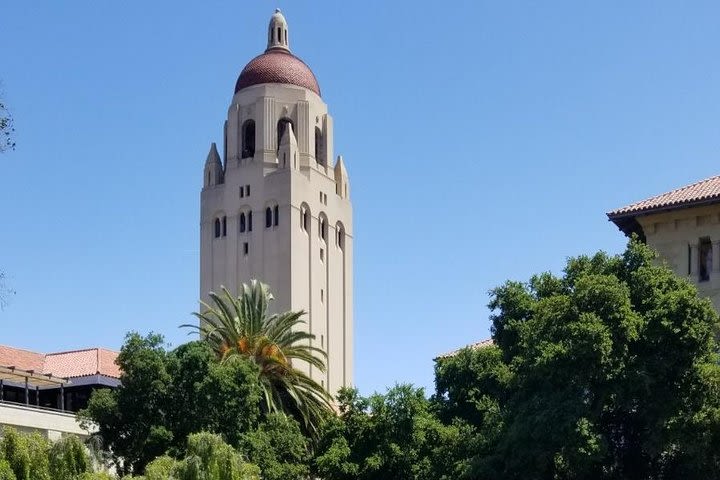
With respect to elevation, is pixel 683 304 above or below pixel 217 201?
below

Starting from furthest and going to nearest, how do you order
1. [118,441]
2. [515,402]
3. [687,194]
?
[118,441] < [687,194] < [515,402]

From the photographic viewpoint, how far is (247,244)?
337ft

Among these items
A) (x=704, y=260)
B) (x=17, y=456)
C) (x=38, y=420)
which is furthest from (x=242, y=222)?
(x=17, y=456)

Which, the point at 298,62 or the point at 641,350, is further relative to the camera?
the point at 298,62

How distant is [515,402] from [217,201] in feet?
220

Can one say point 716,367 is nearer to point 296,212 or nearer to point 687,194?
point 687,194

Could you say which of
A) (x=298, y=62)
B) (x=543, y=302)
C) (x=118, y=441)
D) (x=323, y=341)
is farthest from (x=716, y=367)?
(x=298, y=62)

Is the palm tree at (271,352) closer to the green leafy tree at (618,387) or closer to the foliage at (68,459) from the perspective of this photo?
the green leafy tree at (618,387)

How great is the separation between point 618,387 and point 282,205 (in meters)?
65.3

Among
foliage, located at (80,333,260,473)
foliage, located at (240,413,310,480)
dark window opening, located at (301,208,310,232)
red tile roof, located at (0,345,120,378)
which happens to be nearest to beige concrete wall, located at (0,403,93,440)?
red tile roof, located at (0,345,120,378)

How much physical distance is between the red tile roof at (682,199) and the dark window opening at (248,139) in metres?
62.9

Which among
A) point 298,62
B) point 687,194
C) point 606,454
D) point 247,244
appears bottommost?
point 606,454

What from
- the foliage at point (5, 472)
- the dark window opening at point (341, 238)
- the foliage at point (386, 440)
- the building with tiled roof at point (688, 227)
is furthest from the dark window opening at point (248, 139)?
the foliage at point (5, 472)

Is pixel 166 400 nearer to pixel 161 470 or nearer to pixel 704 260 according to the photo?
pixel 161 470
